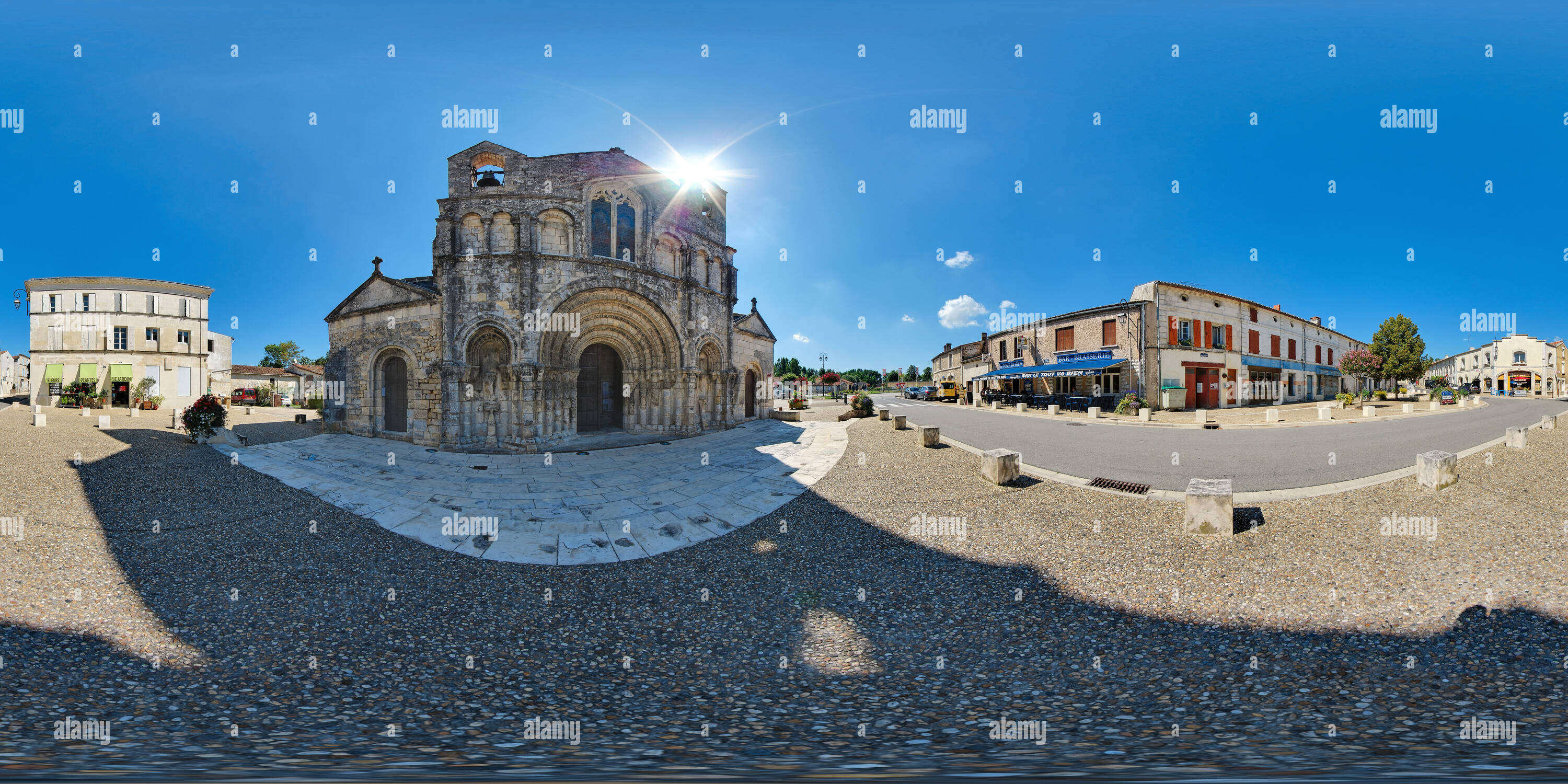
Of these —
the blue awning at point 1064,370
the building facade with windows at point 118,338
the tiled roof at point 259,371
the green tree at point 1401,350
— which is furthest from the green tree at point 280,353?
the green tree at point 1401,350

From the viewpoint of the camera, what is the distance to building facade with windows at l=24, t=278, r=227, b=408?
27.5 metres

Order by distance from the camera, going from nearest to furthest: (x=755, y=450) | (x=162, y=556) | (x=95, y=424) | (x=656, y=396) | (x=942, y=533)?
(x=162, y=556) → (x=942, y=533) → (x=755, y=450) → (x=95, y=424) → (x=656, y=396)

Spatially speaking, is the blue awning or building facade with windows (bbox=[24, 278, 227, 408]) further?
the blue awning

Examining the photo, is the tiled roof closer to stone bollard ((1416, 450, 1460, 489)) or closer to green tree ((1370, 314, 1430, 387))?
stone bollard ((1416, 450, 1460, 489))

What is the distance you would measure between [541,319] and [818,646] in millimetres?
13014

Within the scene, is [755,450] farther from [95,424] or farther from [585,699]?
[95,424]

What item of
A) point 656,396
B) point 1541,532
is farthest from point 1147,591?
point 656,396

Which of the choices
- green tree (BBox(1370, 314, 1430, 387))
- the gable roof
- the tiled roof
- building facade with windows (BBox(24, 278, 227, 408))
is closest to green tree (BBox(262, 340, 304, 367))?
the tiled roof

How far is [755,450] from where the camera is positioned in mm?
13133

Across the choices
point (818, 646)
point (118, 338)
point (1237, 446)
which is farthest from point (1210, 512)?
point (118, 338)

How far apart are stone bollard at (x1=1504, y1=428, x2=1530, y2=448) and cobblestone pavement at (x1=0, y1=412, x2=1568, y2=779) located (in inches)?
186

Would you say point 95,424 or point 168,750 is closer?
point 168,750

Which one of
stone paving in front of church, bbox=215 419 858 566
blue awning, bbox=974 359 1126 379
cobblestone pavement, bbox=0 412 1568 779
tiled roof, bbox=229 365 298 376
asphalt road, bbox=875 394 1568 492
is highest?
tiled roof, bbox=229 365 298 376

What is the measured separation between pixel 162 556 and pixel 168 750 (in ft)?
15.4
